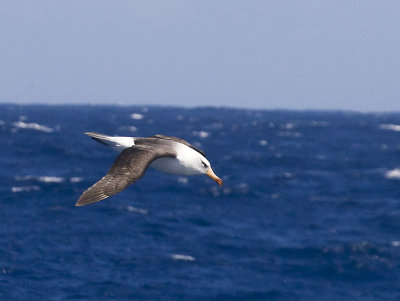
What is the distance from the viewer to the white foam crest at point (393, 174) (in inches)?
3278

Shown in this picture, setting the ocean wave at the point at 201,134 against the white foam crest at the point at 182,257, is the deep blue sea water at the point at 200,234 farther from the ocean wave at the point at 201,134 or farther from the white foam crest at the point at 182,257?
the ocean wave at the point at 201,134

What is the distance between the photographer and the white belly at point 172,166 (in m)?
16.2

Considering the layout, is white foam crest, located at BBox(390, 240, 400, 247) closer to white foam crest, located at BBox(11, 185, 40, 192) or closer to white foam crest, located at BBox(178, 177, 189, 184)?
white foam crest, located at BBox(178, 177, 189, 184)

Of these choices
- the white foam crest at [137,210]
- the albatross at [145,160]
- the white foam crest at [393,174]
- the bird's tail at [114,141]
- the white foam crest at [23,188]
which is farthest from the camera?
the white foam crest at [393,174]

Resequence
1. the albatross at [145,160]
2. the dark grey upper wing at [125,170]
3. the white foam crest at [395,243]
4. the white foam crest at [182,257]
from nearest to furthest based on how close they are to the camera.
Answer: the dark grey upper wing at [125,170] < the albatross at [145,160] < the white foam crest at [182,257] < the white foam crest at [395,243]

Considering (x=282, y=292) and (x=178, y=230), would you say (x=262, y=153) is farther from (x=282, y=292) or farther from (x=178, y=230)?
(x=282, y=292)

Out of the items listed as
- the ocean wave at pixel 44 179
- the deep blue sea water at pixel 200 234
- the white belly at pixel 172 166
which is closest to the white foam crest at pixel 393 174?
the deep blue sea water at pixel 200 234

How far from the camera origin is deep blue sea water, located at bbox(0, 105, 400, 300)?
44188 millimetres

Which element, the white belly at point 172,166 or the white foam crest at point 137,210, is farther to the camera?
the white foam crest at point 137,210

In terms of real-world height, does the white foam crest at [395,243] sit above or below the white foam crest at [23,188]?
above

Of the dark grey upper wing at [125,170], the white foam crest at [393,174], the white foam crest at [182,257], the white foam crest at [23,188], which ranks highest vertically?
the dark grey upper wing at [125,170]

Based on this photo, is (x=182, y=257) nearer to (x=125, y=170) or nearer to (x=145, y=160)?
(x=145, y=160)

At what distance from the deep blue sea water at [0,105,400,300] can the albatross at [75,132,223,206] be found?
26479 mm

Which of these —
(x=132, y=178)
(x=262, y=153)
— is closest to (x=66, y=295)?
(x=132, y=178)
